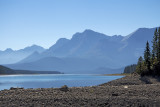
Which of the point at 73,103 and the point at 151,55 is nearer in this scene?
the point at 73,103

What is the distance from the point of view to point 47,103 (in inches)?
720

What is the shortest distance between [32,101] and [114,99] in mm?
6511

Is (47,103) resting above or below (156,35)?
below

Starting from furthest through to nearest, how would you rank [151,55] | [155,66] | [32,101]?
[151,55] → [155,66] → [32,101]

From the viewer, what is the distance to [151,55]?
3848 inches

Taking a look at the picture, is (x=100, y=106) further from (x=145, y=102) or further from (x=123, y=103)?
(x=145, y=102)

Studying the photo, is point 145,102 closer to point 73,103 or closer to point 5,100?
point 73,103

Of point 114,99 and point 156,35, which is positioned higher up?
point 156,35

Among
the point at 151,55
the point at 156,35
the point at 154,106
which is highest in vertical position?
the point at 156,35

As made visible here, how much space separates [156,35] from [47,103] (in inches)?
2967

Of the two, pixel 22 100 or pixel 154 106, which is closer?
pixel 154 106

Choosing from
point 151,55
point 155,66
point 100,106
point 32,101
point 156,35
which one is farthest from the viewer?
point 151,55

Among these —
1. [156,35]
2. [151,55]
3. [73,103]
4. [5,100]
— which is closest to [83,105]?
A: [73,103]

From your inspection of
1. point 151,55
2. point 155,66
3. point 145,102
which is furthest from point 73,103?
point 151,55
